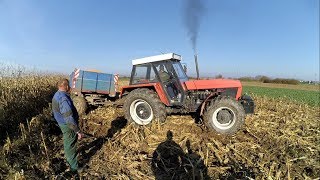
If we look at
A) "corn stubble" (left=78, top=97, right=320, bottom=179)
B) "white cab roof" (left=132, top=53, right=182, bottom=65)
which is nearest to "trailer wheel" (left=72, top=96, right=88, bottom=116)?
"corn stubble" (left=78, top=97, right=320, bottom=179)

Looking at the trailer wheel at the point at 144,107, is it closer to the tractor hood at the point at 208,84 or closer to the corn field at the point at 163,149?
the corn field at the point at 163,149

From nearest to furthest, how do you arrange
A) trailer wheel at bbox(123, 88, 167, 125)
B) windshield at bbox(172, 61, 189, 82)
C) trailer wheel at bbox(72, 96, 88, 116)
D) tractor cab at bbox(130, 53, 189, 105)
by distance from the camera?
trailer wheel at bbox(123, 88, 167, 125) < tractor cab at bbox(130, 53, 189, 105) < windshield at bbox(172, 61, 189, 82) < trailer wheel at bbox(72, 96, 88, 116)

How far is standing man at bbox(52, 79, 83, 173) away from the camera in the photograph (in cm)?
538

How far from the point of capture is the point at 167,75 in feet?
27.6

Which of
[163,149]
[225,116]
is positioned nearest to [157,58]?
[225,116]

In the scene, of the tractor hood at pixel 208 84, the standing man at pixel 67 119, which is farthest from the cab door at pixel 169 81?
the standing man at pixel 67 119

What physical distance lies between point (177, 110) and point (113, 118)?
7.84 ft

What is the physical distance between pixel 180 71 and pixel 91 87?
3664mm

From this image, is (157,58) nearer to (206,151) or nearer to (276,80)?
(206,151)

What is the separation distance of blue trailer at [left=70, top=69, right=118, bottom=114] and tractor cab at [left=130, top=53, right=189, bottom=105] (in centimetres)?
242

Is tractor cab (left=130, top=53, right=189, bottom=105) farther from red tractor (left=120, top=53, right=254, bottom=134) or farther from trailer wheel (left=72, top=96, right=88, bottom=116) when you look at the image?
trailer wheel (left=72, top=96, right=88, bottom=116)

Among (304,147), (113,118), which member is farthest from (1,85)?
(304,147)

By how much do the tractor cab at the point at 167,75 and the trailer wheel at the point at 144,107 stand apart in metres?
0.31

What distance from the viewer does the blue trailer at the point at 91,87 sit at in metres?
10.4
